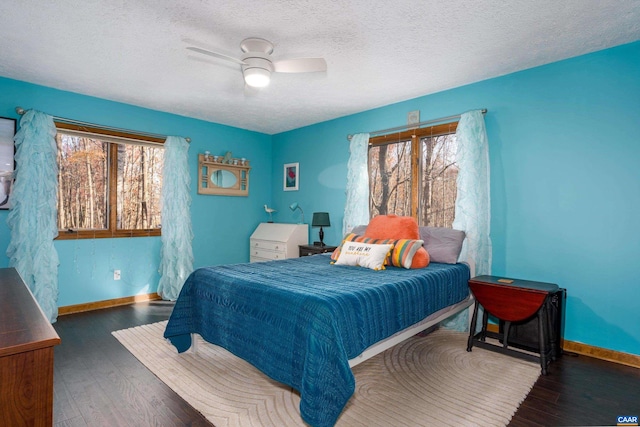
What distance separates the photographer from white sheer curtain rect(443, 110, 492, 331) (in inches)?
125

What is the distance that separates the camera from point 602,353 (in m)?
2.64

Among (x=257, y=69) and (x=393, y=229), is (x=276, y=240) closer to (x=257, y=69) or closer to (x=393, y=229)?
(x=393, y=229)

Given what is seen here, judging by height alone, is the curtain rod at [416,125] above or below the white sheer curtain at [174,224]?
above

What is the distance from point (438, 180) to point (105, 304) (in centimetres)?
408

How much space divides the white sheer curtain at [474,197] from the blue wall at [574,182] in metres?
0.09

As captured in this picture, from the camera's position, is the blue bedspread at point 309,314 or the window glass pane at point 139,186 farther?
the window glass pane at point 139,186

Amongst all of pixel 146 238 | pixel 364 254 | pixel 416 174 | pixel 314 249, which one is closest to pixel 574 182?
pixel 416 174

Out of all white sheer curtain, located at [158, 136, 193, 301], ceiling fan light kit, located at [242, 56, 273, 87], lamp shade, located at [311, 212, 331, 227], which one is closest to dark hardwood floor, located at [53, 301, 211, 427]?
white sheer curtain, located at [158, 136, 193, 301]

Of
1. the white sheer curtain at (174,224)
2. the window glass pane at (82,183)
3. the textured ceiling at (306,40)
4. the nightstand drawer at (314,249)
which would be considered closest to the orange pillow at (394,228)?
the nightstand drawer at (314,249)

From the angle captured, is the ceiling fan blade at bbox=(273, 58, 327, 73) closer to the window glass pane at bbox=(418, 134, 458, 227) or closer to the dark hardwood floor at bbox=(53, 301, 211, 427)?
the window glass pane at bbox=(418, 134, 458, 227)

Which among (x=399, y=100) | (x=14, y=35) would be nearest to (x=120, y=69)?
(x=14, y=35)

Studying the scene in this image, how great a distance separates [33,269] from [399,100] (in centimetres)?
424

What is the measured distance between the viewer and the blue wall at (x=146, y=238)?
359 centimetres

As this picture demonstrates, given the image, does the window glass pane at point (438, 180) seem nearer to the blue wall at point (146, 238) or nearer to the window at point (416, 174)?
the window at point (416, 174)
